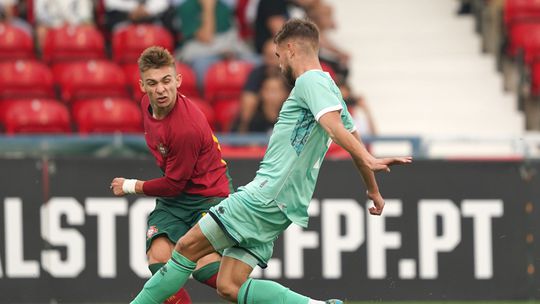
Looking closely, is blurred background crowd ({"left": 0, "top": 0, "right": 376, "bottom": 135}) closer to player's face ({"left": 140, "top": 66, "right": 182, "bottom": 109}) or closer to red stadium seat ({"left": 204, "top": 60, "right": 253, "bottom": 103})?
red stadium seat ({"left": 204, "top": 60, "right": 253, "bottom": 103})

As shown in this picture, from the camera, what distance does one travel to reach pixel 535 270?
1145 centimetres

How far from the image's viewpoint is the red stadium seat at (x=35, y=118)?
14.2 m

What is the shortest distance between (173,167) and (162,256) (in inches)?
24.1

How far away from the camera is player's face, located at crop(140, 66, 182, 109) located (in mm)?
8250

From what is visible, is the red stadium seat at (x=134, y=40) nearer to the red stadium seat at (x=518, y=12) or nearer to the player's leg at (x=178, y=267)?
the red stadium seat at (x=518, y=12)

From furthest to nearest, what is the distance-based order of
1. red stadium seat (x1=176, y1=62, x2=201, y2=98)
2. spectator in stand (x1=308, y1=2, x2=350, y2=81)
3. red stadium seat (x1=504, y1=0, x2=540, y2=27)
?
1. red stadium seat (x1=504, y1=0, x2=540, y2=27)
2. spectator in stand (x1=308, y1=2, x2=350, y2=81)
3. red stadium seat (x1=176, y1=62, x2=201, y2=98)

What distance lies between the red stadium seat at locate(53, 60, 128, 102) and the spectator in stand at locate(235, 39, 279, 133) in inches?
62.9

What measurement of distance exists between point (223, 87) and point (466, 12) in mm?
4260

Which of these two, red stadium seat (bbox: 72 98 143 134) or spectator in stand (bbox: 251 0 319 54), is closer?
red stadium seat (bbox: 72 98 143 134)

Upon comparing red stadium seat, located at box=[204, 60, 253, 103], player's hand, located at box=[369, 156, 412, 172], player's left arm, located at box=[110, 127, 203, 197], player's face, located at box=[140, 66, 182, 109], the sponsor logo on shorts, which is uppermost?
player's face, located at box=[140, 66, 182, 109]

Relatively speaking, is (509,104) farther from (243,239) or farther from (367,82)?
(243,239)

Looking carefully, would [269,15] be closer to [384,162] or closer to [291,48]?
[291,48]

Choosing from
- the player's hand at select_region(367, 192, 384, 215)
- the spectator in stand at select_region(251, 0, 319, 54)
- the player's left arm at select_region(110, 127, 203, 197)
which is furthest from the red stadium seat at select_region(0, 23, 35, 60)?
the player's hand at select_region(367, 192, 384, 215)

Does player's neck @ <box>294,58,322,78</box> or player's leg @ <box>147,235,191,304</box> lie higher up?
player's neck @ <box>294,58,322,78</box>
